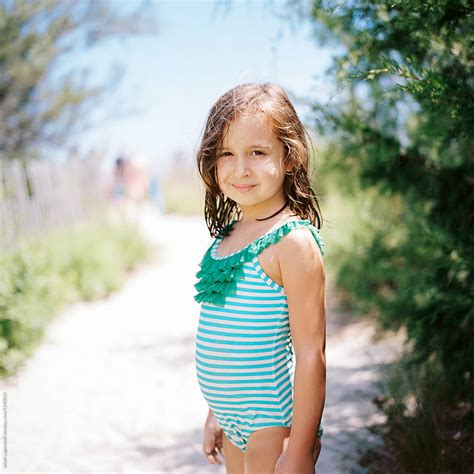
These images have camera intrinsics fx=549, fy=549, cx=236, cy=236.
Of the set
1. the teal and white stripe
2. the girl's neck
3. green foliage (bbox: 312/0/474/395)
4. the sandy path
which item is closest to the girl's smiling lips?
the girl's neck

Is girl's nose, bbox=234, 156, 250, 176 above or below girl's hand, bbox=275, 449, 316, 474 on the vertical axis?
above

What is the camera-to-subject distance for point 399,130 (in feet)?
13.2

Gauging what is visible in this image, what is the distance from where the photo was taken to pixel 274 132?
1757 mm

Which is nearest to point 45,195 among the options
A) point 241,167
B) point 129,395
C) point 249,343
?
point 129,395

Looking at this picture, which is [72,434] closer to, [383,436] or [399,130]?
[383,436]

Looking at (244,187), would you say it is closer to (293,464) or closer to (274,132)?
(274,132)

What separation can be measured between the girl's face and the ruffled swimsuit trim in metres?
0.15

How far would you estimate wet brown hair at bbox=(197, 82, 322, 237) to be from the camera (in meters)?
1.76

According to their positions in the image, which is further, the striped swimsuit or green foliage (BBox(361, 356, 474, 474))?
green foliage (BBox(361, 356, 474, 474))

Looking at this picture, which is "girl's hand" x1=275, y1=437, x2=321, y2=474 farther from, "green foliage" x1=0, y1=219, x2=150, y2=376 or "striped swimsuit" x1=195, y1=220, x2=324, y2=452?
"green foliage" x1=0, y1=219, x2=150, y2=376

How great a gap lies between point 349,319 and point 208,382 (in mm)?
4594

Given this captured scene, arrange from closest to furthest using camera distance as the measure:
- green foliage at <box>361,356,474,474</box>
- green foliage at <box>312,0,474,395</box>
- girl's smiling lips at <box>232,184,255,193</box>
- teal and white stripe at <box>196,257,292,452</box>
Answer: teal and white stripe at <box>196,257,292,452</box>, girl's smiling lips at <box>232,184,255,193</box>, green foliage at <box>312,0,474,395</box>, green foliage at <box>361,356,474,474</box>

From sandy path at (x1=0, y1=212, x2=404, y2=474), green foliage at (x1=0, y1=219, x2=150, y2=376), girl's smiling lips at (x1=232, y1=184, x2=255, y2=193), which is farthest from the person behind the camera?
green foliage at (x1=0, y1=219, x2=150, y2=376)

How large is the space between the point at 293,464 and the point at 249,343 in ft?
1.17
